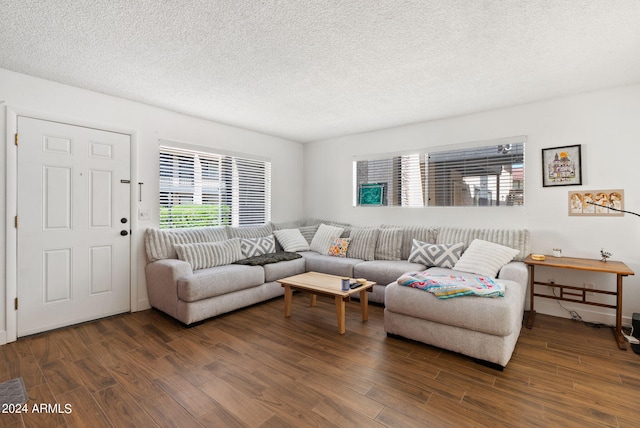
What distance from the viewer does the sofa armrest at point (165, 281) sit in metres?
3.07

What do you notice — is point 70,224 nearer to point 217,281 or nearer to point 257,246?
point 217,281

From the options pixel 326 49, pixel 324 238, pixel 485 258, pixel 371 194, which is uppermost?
pixel 326 49

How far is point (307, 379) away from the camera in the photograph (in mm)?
2072

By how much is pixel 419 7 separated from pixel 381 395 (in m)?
2.44

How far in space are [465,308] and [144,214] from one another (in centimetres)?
356

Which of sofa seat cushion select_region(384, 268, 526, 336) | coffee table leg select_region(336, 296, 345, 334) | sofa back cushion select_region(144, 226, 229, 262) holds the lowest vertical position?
coffee table leg select_region(336, 296, 345, 334)

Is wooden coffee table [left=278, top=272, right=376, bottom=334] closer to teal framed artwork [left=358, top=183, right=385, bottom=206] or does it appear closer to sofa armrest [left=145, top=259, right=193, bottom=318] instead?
sofa armrest [left=145, top=259, right=193, bottom=318]

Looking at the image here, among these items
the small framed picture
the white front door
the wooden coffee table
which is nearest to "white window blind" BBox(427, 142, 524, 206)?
the small framed picture

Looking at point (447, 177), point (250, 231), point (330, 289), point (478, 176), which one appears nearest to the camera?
point (330, 289)

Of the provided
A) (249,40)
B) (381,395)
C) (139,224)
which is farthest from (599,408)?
(139,224)

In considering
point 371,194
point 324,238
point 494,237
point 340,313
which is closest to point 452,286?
point 340,313

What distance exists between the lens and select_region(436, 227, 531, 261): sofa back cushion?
337 centimetres

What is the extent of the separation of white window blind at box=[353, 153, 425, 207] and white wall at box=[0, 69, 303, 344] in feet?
4.78

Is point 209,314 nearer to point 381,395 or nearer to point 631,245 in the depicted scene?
point 381,395
